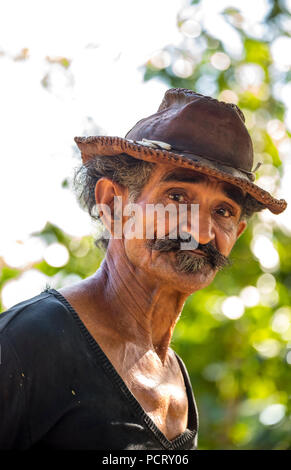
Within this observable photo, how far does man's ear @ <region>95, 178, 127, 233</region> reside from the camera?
2.78 meters

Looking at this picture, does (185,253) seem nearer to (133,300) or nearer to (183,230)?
(183,230)

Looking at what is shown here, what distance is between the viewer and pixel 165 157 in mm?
2500

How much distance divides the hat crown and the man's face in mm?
104

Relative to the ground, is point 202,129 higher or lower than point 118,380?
higher

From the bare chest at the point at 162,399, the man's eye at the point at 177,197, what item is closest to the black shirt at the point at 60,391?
the bare chest at the point at 162,399

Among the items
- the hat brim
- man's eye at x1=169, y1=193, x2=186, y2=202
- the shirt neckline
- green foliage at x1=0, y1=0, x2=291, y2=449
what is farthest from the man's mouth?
green foliage at x1=0, y1=0, x2=291, y2=449

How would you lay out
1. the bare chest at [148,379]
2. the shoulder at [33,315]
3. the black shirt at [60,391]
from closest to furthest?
the black shirt at [60,391] → the shoulder at [33,315] → the bare chest at [148,379]

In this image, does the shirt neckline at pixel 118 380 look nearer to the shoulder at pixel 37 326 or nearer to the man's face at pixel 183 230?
the shoulder at pixel 37 326

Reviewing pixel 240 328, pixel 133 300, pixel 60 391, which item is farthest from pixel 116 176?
pixel 240 328

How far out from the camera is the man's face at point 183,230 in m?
2.55

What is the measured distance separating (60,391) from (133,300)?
1.91 ft

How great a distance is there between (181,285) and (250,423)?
3.49 m

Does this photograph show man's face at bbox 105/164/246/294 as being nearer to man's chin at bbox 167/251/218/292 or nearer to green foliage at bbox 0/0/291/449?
man's chin at bbox 167/251/218/292

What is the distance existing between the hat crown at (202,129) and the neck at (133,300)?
0.52m
